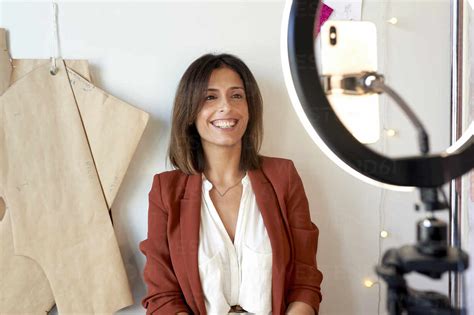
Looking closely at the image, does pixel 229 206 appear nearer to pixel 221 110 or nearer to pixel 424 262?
pixel 221 110

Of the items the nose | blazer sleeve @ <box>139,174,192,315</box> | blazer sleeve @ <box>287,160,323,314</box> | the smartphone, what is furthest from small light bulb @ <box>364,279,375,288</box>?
the smartphone

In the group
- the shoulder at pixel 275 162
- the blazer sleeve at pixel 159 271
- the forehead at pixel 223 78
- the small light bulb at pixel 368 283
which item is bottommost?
the small light bulb at pixel 368 283

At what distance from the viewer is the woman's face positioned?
1023 millimetres

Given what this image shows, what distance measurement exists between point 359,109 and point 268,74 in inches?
28.4

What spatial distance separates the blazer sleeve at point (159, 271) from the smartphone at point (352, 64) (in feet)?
2.15

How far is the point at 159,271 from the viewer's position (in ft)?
3.27

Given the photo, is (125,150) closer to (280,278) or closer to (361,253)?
(280,278)

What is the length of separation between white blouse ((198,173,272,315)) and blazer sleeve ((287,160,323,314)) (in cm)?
8

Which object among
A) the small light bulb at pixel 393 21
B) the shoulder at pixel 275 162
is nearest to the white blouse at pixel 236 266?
the shoulder at pixel 275 162

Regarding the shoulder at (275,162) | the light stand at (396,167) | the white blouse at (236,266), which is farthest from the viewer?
the shoulder at (275,162)

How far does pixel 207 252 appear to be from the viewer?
3.18ft

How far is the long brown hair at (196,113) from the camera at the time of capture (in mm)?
1030

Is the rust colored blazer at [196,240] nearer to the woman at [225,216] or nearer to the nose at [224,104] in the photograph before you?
the woman at [225,216]

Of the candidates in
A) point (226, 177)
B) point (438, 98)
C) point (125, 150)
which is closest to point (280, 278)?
point (226, 177)
